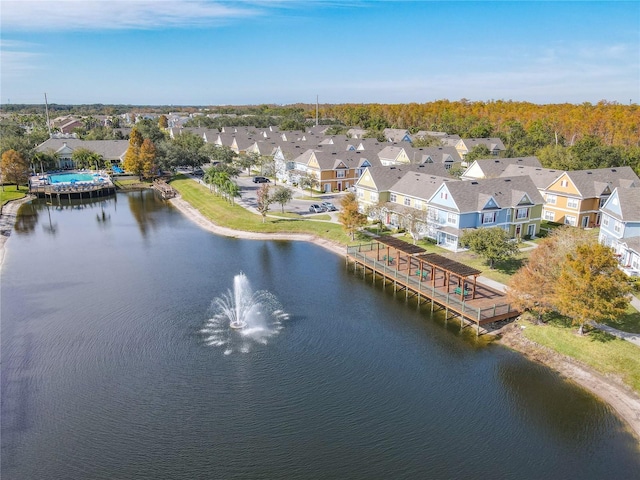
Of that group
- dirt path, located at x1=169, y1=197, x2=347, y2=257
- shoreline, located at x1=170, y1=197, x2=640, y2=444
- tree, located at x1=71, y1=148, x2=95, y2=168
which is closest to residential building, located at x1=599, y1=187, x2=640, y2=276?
shoreline, located at x1=170, y1=197, x2=640, y2=444

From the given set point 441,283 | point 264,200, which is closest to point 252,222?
point 264,200

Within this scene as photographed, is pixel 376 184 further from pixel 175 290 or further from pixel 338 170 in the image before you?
pixel 175 290

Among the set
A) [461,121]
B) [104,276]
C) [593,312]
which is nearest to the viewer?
[593,312]

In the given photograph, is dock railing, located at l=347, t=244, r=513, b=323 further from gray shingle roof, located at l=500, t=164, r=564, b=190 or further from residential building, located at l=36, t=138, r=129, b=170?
residential building, located at l=36, t=138, r=129, b=170

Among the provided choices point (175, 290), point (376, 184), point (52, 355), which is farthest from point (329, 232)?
point (52, 355)

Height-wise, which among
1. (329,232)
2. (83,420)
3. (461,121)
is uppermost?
(461,121)

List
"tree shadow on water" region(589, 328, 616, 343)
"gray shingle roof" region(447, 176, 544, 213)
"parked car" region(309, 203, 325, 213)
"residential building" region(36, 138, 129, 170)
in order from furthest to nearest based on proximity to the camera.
Answer: "residential building" region(36, 138, 129, 170), "parked car" region(309, 203, 325, 213), "gray shingle roof" region(447, 176, 544, 213), "tree shadow on water" region(589, 328, 616, 343)

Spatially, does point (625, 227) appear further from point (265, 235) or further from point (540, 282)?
point (265, 235)
